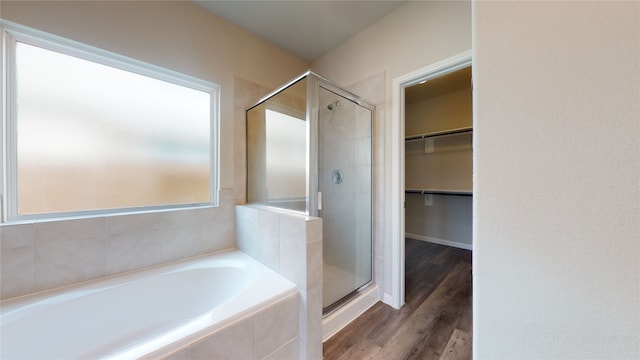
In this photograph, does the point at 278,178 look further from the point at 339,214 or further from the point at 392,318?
the point at 392,318

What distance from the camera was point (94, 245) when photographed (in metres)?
1.31

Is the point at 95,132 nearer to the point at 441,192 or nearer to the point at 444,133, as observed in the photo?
the point at 444,133

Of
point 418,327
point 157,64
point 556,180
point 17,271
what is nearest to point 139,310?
point 17,271

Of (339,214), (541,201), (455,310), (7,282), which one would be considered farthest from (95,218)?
(455,310)

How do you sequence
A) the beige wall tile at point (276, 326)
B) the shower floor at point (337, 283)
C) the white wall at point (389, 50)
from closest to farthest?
1. the beige wall tile at point (276, 326)
2. the white wall at point (389, 50)
3. the shower floor at point (337, 283)

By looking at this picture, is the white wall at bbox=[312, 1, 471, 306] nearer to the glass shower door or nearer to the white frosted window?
the glass shower door

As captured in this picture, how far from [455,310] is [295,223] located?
1.53 metres

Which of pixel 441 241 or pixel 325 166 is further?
pixel 441 241

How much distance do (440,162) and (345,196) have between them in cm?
227

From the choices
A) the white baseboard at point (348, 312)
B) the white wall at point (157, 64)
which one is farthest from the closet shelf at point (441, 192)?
the white wall at point (157, 64)

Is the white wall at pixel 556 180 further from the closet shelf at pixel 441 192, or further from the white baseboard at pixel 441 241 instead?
the white baseboard at pixel 441 241

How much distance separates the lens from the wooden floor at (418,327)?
1.33 m

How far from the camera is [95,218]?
132 cm

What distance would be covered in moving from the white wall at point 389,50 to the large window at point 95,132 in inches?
55.4
